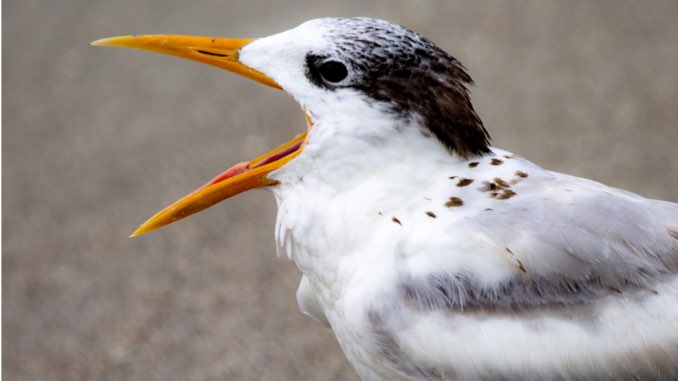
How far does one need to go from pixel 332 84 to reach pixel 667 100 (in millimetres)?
2566

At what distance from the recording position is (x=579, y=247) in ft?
4.81

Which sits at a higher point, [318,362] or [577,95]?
[577,95]

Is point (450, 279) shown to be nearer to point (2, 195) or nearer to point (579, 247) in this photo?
point (579, 247)

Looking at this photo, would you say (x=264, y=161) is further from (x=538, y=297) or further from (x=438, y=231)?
(x=538, y=297)

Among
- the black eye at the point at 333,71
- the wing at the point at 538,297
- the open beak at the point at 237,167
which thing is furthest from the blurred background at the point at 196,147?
the black eye at the point at 333,71

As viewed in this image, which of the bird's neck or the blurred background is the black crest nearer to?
the bird's neck

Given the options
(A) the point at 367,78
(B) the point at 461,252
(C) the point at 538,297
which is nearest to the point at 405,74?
(A) the point at 367,78

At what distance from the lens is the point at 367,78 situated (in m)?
1.50

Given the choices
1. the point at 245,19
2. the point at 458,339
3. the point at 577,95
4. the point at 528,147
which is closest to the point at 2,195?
the point at 245,19

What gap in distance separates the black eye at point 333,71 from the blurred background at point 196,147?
1349 mm

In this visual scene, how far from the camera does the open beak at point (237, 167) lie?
1624 millimetres

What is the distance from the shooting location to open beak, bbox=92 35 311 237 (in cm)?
162

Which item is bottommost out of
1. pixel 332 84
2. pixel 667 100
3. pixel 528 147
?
pixel 528 147

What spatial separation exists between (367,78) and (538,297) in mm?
496
